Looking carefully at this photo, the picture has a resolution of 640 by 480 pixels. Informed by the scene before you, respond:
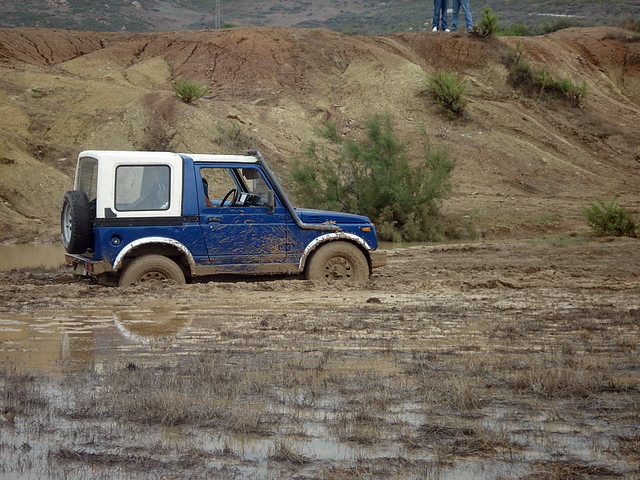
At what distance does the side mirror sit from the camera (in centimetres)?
1213

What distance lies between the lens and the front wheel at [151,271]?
38.5 feet

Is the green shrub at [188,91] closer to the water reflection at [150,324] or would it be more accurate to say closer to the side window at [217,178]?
the side window at [217,178]

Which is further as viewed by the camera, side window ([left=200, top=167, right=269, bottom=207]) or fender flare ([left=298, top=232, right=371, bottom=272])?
fender flare ([left=298, top=232, right=371, bottom=272])

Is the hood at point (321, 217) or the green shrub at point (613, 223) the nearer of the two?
the hood at point (321, 217)

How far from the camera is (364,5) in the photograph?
3342 inches

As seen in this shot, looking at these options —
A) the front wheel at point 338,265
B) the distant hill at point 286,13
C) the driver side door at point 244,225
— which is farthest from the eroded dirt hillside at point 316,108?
the distant hill at point 286,13

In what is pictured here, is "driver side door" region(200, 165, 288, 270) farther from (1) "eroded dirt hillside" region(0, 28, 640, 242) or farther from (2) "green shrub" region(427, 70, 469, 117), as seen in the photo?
(2) "green shrub" region(427, 70, 469, 117)

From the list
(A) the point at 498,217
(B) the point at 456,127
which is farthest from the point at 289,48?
(A) the point at 498,217

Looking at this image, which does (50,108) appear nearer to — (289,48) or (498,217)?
(289,48)

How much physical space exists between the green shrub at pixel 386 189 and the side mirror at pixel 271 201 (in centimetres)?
1109

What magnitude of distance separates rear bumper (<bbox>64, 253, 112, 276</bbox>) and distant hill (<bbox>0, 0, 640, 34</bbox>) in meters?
48.8

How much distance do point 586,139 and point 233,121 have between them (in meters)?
14.5

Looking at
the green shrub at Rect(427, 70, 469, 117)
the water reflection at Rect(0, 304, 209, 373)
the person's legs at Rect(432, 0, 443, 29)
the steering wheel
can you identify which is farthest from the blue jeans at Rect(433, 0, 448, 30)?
the water reflection at Rect(0, 304, 209, 373)

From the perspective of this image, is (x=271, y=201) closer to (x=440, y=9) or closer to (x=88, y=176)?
(x=88, y=176)
